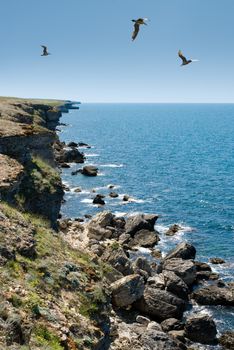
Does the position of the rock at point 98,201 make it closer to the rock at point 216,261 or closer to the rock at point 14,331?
the rock at point 216,261

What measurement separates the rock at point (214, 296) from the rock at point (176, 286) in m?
1.34

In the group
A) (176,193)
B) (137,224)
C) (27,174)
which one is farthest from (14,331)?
(176,193)

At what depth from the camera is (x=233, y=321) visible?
41.2m

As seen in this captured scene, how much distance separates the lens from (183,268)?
49.3 metres

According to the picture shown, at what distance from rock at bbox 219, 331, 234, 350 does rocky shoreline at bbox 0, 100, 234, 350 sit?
0.09m

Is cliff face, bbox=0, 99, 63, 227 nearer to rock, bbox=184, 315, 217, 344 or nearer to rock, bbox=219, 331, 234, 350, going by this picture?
rock, bbox=184, 315, 217, 344

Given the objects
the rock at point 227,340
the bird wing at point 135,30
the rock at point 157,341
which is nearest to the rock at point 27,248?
the rock at point 157,341

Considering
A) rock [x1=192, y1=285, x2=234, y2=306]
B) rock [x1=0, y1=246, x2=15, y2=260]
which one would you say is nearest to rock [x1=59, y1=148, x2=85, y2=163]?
rock [x1=192, y1=285, x2=234, y2=306]

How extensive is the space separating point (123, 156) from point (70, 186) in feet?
179

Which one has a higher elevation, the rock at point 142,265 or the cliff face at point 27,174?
the cliff face at point 27,174

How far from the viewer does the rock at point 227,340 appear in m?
36.7

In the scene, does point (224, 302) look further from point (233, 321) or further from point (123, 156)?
point (123, 156)

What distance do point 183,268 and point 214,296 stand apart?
5.55m

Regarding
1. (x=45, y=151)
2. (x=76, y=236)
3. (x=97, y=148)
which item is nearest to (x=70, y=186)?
(x=76, y=236)
